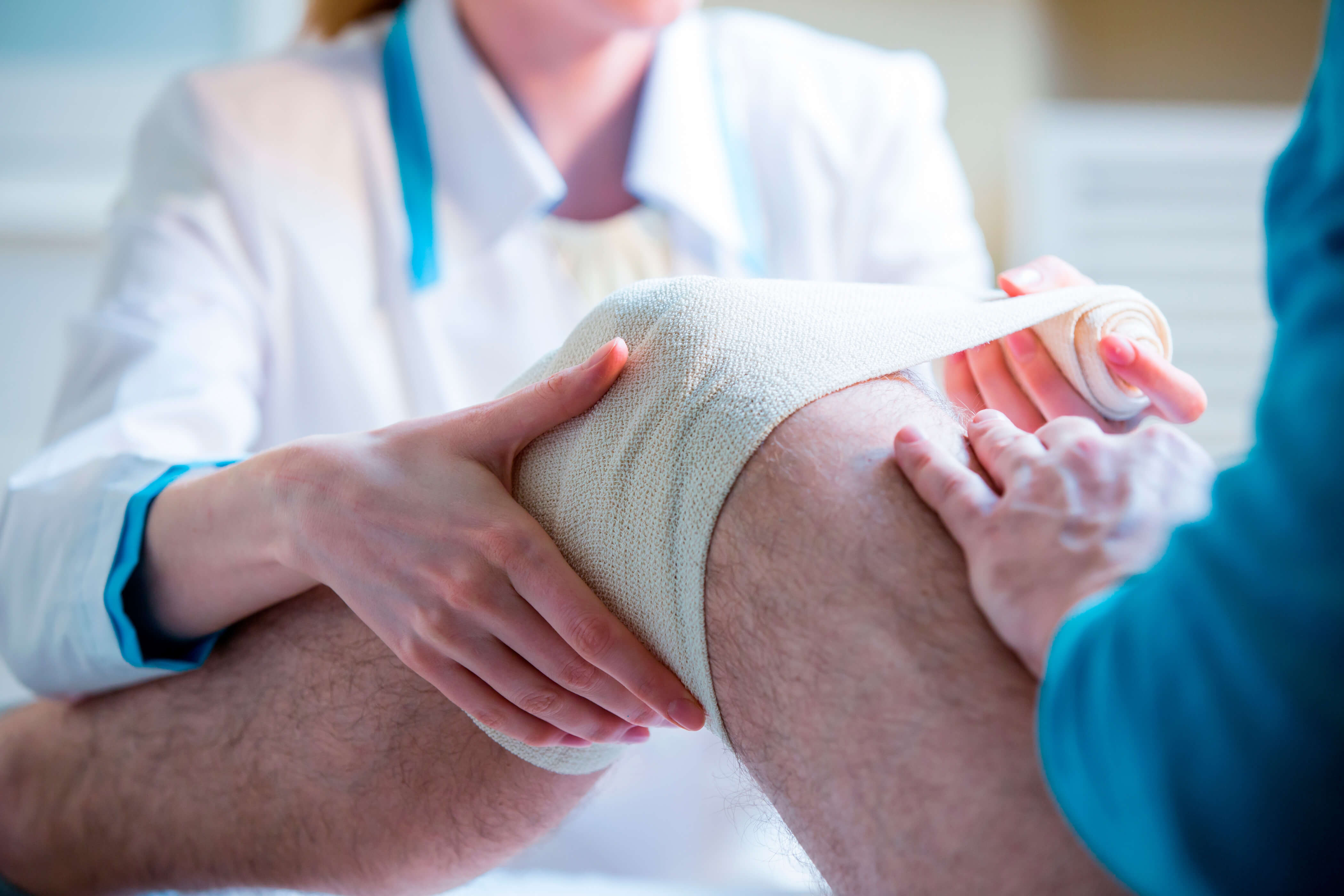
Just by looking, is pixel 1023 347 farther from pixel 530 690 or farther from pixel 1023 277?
pixel 530 690

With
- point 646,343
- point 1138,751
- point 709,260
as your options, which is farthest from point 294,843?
point 709,260

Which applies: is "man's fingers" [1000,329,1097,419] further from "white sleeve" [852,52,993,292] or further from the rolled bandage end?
"white sleeve" [852,52,993,292]

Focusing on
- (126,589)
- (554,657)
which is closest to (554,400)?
(554,657)

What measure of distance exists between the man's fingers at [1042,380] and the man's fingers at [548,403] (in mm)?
204

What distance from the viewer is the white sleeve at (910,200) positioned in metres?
1.03

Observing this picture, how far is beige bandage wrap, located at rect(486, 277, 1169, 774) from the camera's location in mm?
417

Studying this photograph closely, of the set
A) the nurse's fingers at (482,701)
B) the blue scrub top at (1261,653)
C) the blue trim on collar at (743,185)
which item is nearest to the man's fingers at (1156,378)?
the blue scrub top at (1261,653)

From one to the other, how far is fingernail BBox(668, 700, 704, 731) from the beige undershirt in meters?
0.53

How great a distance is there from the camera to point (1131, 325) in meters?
0.52

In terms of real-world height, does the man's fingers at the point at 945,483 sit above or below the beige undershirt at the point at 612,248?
above

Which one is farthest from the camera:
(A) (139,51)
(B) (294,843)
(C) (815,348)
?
(A) (139,51)

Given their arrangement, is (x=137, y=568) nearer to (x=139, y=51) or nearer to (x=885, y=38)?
(x=139, y=51)

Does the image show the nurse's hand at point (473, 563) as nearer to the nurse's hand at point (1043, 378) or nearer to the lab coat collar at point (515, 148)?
the nurse's hand at point (1043, 378)

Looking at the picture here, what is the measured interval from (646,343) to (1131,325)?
0.81 feet
